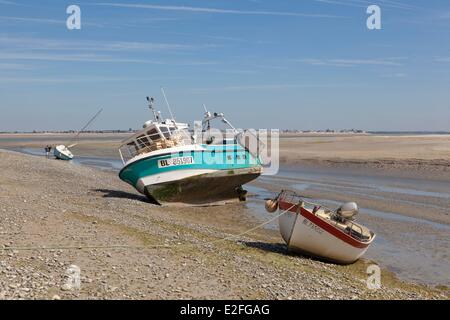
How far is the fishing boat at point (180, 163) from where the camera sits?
84.3 feet

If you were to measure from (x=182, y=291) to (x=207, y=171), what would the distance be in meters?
15.7

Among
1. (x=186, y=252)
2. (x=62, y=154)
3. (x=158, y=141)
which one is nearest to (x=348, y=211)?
(x=186, y=252)

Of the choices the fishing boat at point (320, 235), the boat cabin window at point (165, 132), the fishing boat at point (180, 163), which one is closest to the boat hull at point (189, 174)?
the fishing boat at point (180, 163)

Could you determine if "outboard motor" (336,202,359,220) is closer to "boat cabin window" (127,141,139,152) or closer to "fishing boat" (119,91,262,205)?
"fishing boat" (119,91,262,205)

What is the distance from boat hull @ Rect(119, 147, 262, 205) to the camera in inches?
1011

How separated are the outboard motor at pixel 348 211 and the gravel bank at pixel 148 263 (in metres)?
1.74

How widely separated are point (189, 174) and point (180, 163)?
0.87 metres

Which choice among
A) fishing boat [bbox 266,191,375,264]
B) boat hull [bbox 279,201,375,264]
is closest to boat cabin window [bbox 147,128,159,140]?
fishing boat [bbox 266,191,375,264]

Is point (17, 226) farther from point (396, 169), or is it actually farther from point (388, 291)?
point (396, 169)

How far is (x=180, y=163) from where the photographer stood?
84.2 ft

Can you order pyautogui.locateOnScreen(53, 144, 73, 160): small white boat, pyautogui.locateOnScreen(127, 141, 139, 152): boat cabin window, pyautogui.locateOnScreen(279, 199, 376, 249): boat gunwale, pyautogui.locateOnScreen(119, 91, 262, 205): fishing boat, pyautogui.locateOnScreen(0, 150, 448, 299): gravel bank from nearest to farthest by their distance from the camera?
pyautogui.locateOnScreen(0, 150, 448, 299): gravel bank < pyautogui.locateOnScreen(279, 199, 376, 249): boat gunwale < pyautogui.locateOnScreen(119, 91, 262, 205): fishing boat < pyautogui.locateOnScreen(127, 141, 139, 152): boat cabin window < pyautogui.locateOnScreen(53, 144, 73, 160): small white boat

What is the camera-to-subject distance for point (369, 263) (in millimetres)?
16641

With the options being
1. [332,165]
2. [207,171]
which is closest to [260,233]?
[207,171]

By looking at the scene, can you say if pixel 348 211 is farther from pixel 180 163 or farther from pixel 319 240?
pixel 180 163
